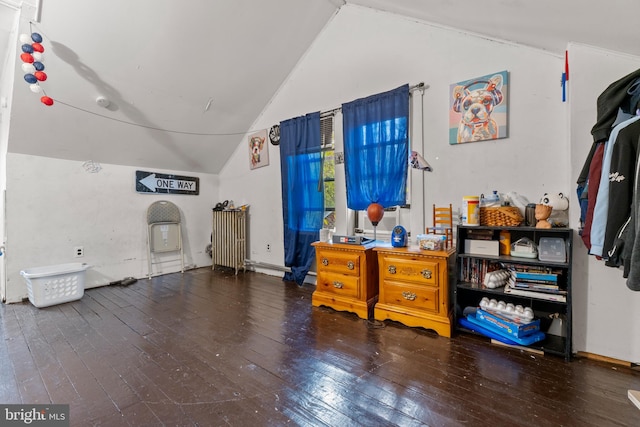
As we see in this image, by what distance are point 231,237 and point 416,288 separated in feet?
9.72

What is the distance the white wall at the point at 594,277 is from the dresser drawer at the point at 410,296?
2.95ft

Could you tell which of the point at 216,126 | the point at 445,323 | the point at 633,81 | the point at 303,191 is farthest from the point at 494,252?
the point at 216,126

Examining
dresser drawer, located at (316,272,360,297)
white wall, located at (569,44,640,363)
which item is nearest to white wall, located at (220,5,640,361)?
white wall, located at (569,44,640,363)

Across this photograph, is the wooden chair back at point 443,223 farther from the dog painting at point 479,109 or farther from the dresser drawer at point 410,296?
the dog painting at point 479,109

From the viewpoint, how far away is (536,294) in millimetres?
1877

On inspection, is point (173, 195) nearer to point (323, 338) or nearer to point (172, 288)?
point (172, 288)

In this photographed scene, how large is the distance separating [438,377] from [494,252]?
1040 mm

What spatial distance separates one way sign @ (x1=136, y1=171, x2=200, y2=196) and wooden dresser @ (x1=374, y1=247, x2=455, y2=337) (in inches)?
136

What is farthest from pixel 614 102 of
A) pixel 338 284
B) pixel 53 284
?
pixel 53 284

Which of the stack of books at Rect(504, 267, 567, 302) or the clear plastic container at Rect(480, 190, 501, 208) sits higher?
the clear plastic container at Rect(480, 190, 501, 208)

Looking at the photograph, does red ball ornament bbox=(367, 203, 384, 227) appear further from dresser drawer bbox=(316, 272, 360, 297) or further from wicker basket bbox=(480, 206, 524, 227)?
wicker basket bbox=(480, 206, 524, 227)

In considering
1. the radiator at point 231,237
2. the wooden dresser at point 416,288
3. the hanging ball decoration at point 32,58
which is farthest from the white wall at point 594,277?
the hanging ball decoration at point 32,58

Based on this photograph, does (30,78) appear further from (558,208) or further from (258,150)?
(558,208)

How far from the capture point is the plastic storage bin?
2746 millimetres
